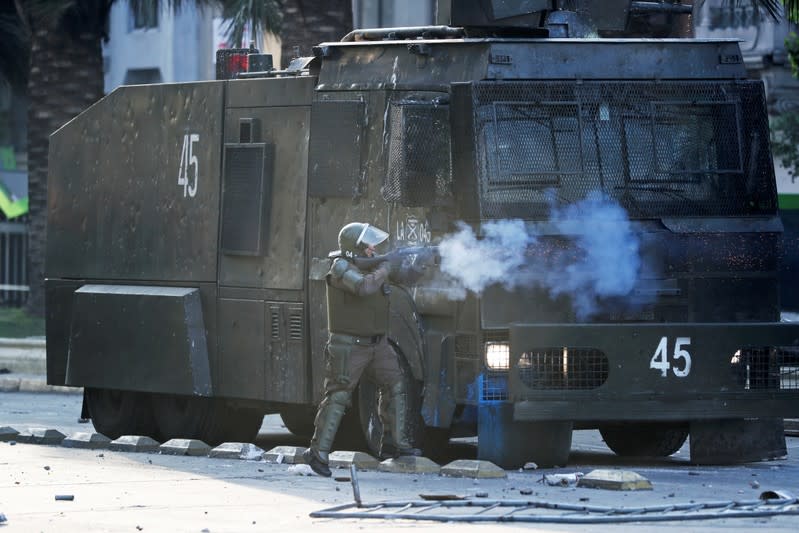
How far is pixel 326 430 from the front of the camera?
1251cm

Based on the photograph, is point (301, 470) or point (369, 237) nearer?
point (369, 237)

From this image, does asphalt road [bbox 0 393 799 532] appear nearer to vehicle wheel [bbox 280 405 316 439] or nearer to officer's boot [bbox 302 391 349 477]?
officer's boot [bbox 302 391 349 477]

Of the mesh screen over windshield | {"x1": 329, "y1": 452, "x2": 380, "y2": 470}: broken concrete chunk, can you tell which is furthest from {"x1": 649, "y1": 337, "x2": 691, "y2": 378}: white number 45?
{"x1": 329, "y1": 452, "x2": 380, "y2": 470}: broken concrete chunk

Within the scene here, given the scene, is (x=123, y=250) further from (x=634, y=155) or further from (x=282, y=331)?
(x=634, y=155)

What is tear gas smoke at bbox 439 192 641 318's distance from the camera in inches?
504

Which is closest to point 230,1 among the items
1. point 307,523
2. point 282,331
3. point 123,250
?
point 123,250

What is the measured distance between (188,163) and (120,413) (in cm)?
234

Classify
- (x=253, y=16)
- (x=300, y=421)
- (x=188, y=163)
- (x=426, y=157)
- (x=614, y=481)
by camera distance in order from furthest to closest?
(x=253, y=16) → (x=300, y=421) → (x=188, y=163) → (x=426, y=157) → (x=614, y=481)

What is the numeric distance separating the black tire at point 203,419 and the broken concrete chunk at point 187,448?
1158 mm

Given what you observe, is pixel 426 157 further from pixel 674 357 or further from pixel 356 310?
pixel 674 357

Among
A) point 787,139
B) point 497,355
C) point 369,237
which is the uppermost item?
point 787,139

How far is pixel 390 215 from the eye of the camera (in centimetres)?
1340

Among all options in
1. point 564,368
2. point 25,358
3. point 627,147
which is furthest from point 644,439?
point 25,358

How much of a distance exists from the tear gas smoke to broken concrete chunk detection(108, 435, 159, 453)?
3.18m
